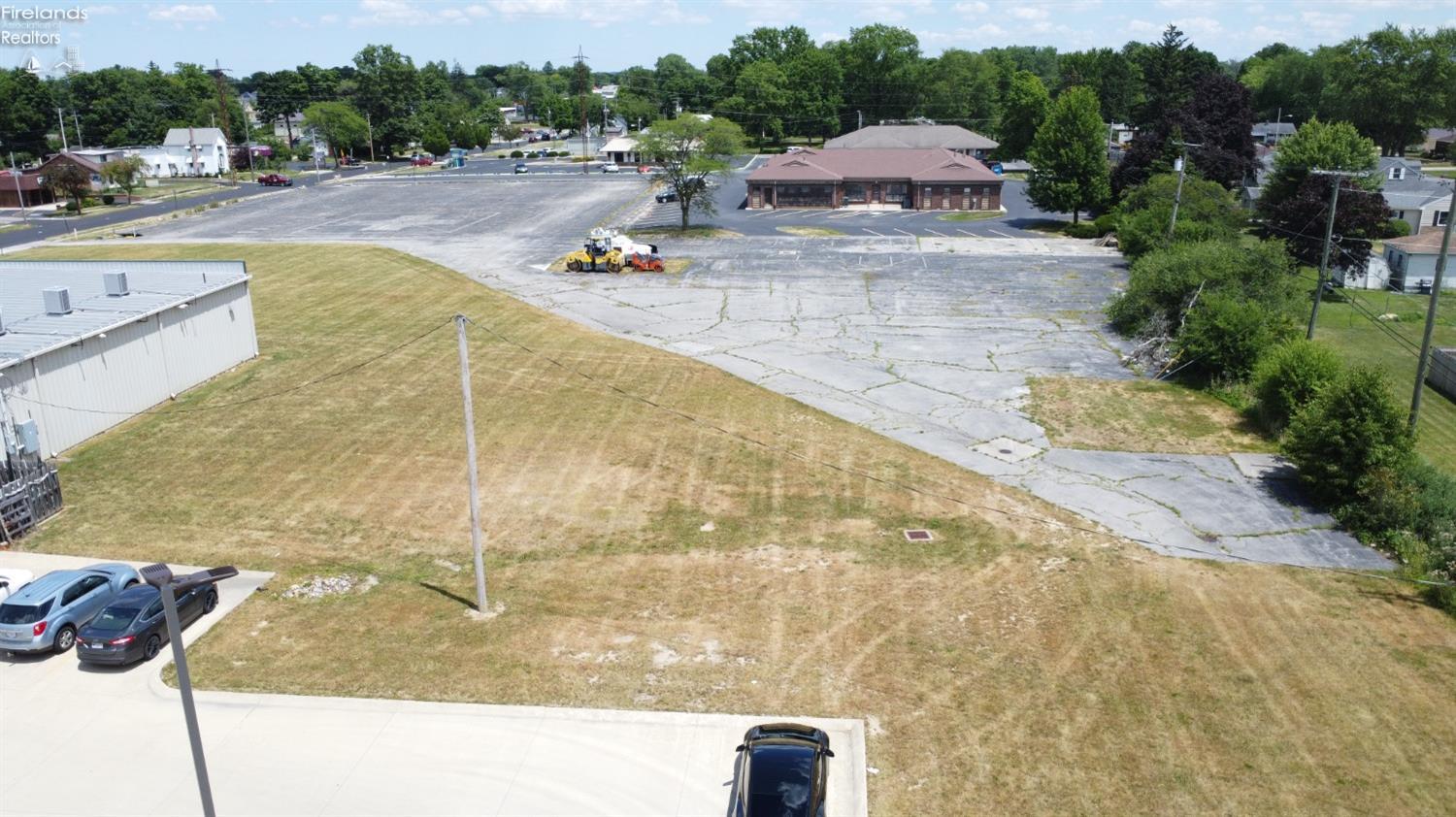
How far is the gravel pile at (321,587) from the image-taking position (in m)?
22.4

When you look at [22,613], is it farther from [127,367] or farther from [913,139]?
[913,139]

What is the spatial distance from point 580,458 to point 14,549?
1419 cm

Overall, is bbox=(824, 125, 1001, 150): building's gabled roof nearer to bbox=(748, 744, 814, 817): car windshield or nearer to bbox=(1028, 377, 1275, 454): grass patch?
bbox=(1028, 377, 1275, 454): grass patch

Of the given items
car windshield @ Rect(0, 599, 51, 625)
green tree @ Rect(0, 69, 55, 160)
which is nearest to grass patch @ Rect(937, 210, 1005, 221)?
car windshield @ Rect(0, 599, 51, 625)

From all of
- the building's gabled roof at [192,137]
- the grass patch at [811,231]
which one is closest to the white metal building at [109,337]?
the grass patch at [811,231]

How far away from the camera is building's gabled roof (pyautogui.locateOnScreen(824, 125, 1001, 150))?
106 m

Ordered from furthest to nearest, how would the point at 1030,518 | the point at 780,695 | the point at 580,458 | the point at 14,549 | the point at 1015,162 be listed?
1. the point at 1015,162
2. the point at 580,458
3. the point at 1030,518
4. the point at 14,549
5. the point at 780,695

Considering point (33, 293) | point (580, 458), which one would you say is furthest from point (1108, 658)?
point (33, 293)

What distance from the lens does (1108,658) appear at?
19.7m

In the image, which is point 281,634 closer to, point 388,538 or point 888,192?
point 388,538

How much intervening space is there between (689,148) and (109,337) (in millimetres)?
45389

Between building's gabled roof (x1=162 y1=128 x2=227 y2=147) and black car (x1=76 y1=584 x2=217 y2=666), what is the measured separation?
11231 cm

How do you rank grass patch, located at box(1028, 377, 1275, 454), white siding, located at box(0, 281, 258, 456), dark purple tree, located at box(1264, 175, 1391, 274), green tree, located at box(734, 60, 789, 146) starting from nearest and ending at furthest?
white siding, located at box(0, 281, 258, 456) < grass patch, located at box(1028, 377, 1275, 454) < dark purple tree, located at box(1264, 175, 1391, 274) < green tree, located at box(734, 60, 789, 146)

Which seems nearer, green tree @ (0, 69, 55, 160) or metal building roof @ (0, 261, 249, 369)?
metal building roof @ (0, 261, 249, 369)
